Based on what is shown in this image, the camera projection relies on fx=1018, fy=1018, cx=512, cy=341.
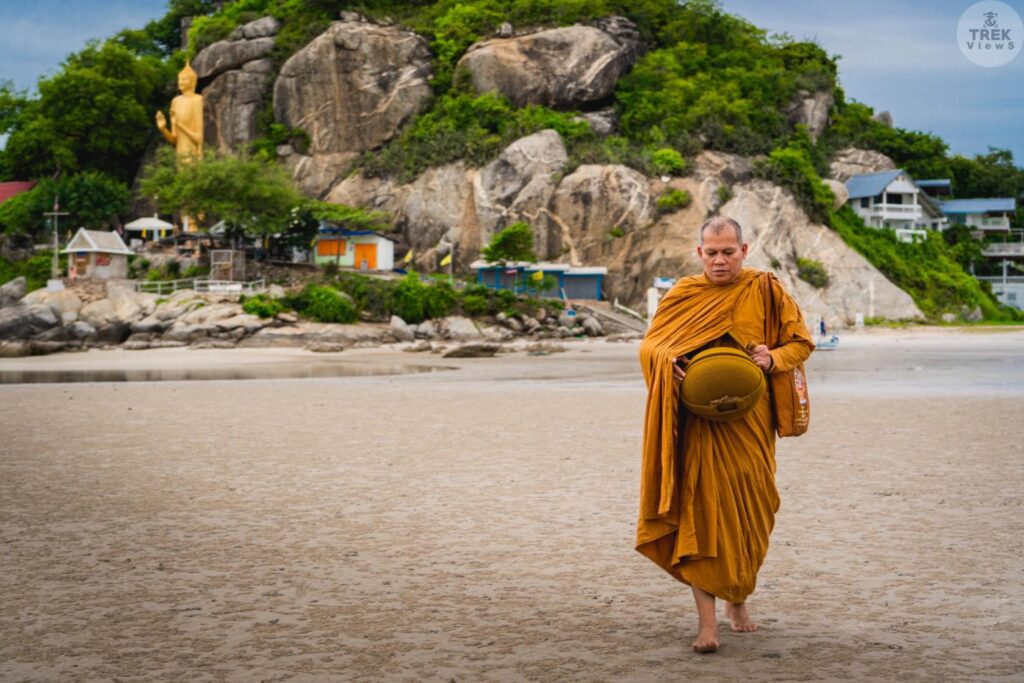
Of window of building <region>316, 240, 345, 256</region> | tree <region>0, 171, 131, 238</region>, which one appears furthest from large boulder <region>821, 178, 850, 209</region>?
tree <region>0, 171, 131, 238</region>

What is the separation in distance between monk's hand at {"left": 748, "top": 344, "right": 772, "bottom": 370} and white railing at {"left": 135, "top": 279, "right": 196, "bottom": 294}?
44044 millimetres

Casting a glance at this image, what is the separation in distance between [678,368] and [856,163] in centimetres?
6181

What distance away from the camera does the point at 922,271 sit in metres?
56.2

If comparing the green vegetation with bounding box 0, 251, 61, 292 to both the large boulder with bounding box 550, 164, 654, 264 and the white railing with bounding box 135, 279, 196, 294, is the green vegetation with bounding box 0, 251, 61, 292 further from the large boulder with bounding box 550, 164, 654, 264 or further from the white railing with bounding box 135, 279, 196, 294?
the large boulder with bounding box 550, 164, 654, 264

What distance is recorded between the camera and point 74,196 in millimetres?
55156

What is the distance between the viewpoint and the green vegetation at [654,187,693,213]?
52562 millimetres

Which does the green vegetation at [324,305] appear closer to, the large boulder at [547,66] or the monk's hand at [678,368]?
the large boulder at [547,66]

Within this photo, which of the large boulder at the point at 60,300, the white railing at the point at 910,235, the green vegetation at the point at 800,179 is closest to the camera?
→ the large boulder at the point at 60,300

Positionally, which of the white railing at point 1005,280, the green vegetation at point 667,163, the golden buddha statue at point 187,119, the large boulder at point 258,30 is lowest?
the white railing at point 1005,280

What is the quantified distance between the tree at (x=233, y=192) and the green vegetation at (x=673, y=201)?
18.6 m

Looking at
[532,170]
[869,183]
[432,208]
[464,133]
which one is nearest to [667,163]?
[532,170]

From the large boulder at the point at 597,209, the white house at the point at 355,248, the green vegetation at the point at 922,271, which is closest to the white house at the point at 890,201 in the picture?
the green vegetation at the point at 922,271

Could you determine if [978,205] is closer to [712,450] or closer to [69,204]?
[69,204]

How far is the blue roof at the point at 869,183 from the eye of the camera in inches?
2309
